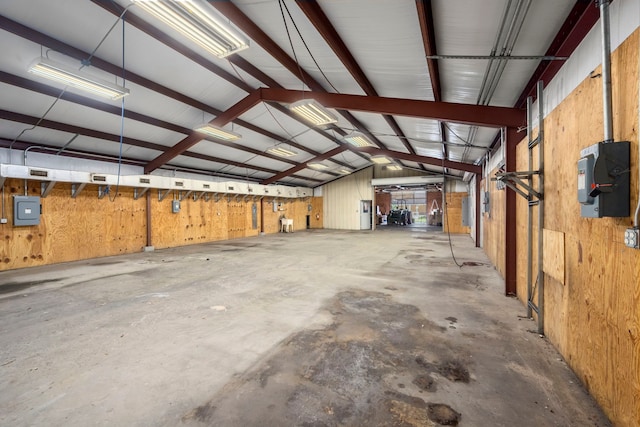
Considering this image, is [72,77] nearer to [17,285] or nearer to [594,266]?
[17,285]

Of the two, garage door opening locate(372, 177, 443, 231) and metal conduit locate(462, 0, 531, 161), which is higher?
metal conduit locate(462, 0, 531, 161)

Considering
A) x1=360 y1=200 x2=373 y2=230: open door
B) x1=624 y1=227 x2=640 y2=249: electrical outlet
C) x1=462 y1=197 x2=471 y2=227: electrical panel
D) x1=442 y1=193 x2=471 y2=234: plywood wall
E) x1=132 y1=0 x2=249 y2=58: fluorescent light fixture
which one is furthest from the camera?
x1=360 y1=200 x2=373 y2=230: open door

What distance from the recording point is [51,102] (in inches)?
201

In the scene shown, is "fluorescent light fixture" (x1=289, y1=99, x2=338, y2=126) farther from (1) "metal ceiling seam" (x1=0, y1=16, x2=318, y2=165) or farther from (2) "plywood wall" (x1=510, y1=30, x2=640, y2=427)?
(2) "plywood wall" (x1=510, y1=30, x2=640, y2=427)

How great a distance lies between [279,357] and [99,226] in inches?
299

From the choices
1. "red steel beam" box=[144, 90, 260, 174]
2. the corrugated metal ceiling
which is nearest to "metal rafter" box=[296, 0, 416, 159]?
the corrugated metal ceiling

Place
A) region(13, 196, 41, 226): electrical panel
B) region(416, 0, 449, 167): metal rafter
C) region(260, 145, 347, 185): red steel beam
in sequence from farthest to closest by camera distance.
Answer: region(260, 145, 347, 185): red steel beam
region(13, 196, 41, 226): electrical panel
region(416, 0, 449, 167): metal rafter

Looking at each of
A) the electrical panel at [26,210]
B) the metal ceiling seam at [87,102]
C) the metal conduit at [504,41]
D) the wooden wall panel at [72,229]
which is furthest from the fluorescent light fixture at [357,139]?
the electrical panel at [26,210]

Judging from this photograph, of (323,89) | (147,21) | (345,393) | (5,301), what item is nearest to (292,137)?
(323,89)

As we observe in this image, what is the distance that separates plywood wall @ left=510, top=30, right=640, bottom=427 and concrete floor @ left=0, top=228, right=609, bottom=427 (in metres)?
0.23

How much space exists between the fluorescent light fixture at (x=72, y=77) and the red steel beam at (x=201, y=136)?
231 cm

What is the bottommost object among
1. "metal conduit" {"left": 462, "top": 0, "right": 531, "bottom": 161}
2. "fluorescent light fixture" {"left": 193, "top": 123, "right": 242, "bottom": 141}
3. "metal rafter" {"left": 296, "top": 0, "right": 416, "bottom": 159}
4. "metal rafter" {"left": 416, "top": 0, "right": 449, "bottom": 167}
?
"metal conduit" {"left": 462, "top": 0, "right": 531, "bottom": 161}

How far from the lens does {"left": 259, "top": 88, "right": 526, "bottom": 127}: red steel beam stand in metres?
3.92

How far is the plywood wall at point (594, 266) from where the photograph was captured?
1468mm
